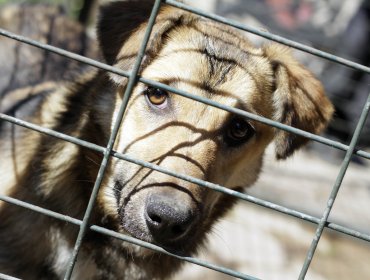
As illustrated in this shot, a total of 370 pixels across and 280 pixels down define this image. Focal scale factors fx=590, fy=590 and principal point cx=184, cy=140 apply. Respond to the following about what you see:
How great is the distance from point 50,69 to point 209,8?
4.42 meters

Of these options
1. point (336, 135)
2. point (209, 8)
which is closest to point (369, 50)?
point (336, 135)

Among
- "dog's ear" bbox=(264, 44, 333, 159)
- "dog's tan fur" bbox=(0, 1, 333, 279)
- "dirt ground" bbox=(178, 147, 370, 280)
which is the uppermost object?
"dirt ground" bbox=(178, 147, 370, 280)

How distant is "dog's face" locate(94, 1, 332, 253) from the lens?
2352 mm

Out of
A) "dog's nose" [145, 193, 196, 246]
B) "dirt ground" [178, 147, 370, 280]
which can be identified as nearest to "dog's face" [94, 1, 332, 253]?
"dog's nose" [145, 193, 196, 246]

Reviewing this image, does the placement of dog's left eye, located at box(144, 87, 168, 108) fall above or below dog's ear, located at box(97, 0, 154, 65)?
below

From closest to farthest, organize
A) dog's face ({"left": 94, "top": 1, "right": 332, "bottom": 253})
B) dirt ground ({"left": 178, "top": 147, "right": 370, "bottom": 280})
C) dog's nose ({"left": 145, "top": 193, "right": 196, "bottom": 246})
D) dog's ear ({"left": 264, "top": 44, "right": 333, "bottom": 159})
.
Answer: dog's nose ({"left": 145, "top": 193, "right": 196, "bottom": 246})
dog's face ({"left": 94, "top": 1, "right": 332, "bottom": 253})
dog's ear ({"left": 264, "top": 44, "right": 333, "bottom": 159})
dirt ground ({"left": 178, "top": 147, "right": 370, "bottom": 280})

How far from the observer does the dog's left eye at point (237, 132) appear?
108 inches

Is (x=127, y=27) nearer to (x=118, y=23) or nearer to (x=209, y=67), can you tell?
(x=118, y=23)

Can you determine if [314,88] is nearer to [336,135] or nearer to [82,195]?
[82,195]

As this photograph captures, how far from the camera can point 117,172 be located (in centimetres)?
264

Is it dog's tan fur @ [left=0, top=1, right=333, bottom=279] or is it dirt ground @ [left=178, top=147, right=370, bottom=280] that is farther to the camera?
dirt ground @ [left=178, top=147, right=370, bottom=280]

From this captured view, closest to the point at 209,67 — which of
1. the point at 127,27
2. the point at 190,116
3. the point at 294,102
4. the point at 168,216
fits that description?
the point at 190,116

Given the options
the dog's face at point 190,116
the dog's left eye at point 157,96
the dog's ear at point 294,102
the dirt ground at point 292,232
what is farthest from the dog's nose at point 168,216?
the dirt ground at point 292,232

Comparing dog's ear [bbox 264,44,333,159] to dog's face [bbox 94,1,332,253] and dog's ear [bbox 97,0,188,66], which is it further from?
dog's ear [bbox 97,0,188,66]
